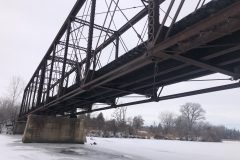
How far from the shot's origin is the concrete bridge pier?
2322 centimetres

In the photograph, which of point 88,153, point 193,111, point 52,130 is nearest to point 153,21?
point 88,153

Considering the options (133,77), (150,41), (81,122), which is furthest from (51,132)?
(150,41)

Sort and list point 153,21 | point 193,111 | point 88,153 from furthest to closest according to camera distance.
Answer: point 193,111 < point 88,153 < point 153,21

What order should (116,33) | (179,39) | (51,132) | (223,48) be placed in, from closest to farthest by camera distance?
(179,39) < (223,48) < (116,33) < (51,132)

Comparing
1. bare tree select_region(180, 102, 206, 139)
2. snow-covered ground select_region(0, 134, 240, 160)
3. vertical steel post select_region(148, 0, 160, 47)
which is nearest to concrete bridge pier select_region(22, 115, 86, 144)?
snow-covered ground select_region(0, 134, 240, 160)

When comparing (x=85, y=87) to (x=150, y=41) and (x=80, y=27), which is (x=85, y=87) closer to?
(x=150, y=41)

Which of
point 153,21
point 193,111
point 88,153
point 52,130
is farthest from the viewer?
point 193,111

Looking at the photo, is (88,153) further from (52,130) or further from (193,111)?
(193,111)

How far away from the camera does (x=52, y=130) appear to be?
24703mm

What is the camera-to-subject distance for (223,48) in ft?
21.7

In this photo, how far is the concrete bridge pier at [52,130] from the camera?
914 inches

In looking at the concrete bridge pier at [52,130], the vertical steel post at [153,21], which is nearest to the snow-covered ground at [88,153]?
the concrete bridge pier at [52,130]

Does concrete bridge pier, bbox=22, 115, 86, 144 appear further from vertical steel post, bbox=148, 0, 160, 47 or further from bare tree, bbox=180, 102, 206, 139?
bare tree, bbox=180, 102, 206, 139

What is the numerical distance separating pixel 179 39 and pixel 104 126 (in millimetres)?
64208
